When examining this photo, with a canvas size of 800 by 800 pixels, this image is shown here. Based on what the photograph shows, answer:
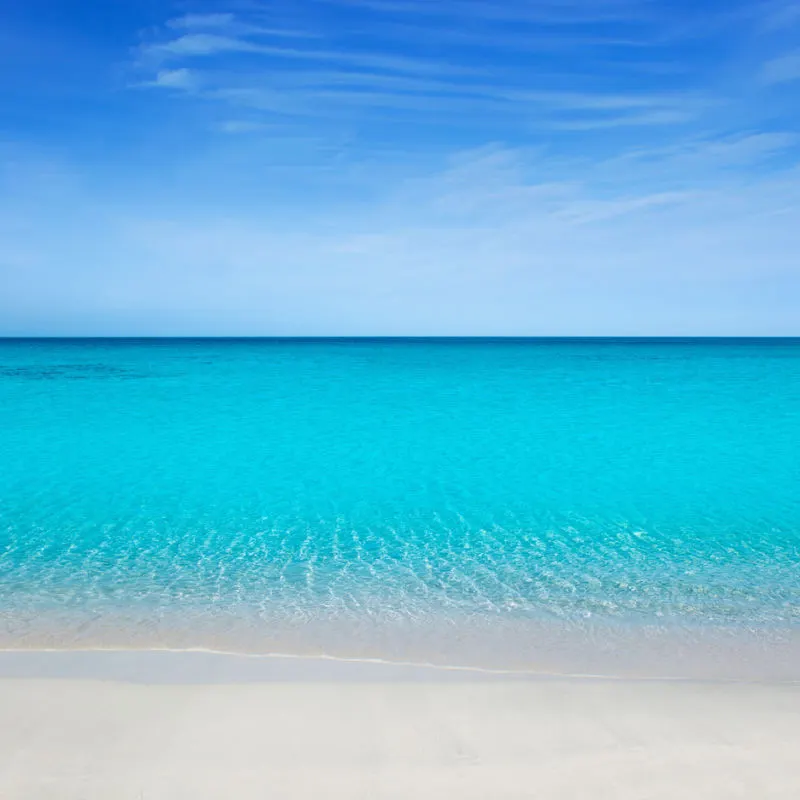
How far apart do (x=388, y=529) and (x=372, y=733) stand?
16.0ft

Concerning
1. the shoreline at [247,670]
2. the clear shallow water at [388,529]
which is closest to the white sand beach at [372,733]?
the shoreline at [247,670]

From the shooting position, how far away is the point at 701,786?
3754 millimetres

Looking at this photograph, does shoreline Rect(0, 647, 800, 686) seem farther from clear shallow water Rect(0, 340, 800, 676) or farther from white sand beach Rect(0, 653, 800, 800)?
clear shallow water Rect(0, 340, 800, 676)

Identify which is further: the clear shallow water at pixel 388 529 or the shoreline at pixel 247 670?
the clear shallow water at pixel 388 529

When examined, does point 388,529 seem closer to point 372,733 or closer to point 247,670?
point 247,670

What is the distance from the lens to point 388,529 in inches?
359

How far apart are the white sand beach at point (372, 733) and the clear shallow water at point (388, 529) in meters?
0.71

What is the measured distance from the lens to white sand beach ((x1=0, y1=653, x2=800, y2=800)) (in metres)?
3.75

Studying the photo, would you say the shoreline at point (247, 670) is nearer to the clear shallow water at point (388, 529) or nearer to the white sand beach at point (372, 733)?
the white sand beach at point (372, 733)

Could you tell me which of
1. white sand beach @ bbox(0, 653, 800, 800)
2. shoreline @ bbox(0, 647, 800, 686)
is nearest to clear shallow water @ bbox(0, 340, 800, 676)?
shoreline @ bbox(0, 647, 800, 686)

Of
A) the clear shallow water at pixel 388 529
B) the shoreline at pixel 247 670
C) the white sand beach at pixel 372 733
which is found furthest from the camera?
the clear shallow water at pixel 388 529

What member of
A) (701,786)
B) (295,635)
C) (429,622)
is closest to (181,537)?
(295,635)

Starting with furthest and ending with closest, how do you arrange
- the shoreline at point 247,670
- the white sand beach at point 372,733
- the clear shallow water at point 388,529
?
the clear shallow water at point 388,529 → the shoreline at point 247,670 → the white sand beach at point 372,733

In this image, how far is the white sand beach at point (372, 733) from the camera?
3752mm
